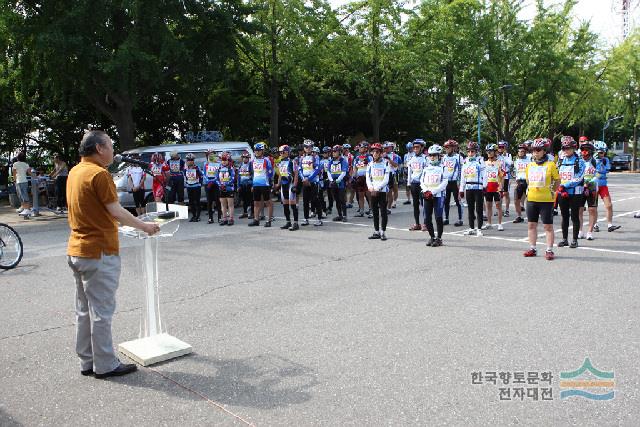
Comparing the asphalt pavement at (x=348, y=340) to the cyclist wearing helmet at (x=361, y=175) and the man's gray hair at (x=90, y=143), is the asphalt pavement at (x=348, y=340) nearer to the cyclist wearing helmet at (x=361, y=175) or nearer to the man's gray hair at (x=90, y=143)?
the man's gray hair at (x=90, y=143)

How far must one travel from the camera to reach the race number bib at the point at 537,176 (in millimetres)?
9227

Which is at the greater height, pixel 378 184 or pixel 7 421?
pixel 378 184

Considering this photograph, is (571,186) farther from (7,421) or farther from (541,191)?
(7,421)

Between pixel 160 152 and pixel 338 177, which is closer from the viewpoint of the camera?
pixel 338 177

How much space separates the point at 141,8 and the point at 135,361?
647 inches

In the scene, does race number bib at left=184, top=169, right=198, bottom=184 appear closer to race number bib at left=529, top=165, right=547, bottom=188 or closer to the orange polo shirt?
race number bib at left=529, top=165, right=547, bottom=188

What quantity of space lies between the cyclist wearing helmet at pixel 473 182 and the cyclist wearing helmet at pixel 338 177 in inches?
153

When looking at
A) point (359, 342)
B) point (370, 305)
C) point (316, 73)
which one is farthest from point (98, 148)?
point (316, 73)

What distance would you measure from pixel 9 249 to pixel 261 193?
6183mm

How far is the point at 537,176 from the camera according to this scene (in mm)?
9289

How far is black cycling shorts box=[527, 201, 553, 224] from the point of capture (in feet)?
30.4

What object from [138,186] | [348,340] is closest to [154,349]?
[348,340]

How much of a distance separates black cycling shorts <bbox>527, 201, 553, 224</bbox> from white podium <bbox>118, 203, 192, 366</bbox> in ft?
21.0

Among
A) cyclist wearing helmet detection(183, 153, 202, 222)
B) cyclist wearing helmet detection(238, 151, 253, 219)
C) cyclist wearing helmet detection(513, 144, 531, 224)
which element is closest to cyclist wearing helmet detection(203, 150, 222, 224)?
cyclist wearing helmet detection(183, 153, 202, 222)
